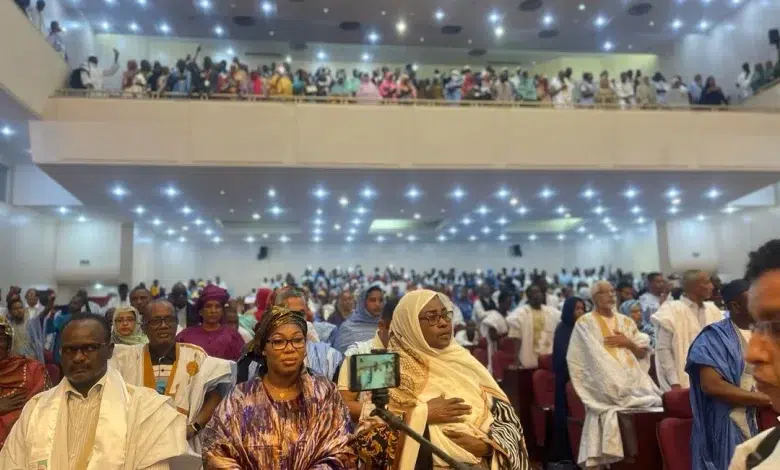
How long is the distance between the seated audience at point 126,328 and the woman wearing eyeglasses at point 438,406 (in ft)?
6.70

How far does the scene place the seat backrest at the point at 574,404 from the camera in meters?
4.16

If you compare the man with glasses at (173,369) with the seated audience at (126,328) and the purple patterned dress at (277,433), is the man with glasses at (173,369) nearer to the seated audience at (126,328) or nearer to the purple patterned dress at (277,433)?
the seated audience at (126,328)

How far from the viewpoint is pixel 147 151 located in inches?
376

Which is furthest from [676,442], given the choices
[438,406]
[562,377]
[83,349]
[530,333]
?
[530,333]

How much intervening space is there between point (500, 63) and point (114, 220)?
485 inches

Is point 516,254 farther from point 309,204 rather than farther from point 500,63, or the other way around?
point 309,204

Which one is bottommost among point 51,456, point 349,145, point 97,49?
point 51,456

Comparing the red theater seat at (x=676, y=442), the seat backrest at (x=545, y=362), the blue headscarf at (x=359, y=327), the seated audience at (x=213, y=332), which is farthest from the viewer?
the seat backrest at (x=545, y=362)

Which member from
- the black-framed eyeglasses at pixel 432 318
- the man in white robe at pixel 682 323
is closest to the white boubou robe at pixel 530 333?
the man in white robe at pixel 682 323

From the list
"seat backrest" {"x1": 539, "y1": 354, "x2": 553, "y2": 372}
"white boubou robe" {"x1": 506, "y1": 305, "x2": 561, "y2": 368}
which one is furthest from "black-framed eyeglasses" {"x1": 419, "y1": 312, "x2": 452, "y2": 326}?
"white boubou robe" {"x1": 506, "y1": 305, "x2": 561, "y2": 368}

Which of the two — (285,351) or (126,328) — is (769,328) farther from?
(126,328)

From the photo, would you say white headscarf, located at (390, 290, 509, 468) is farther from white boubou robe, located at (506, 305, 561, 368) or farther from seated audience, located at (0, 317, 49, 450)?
white boubou robe, located at (506, 305, 561, 368)

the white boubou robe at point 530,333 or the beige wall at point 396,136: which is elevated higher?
the beige wall at point 396,136

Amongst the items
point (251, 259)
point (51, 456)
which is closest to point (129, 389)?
point (51, 456)
